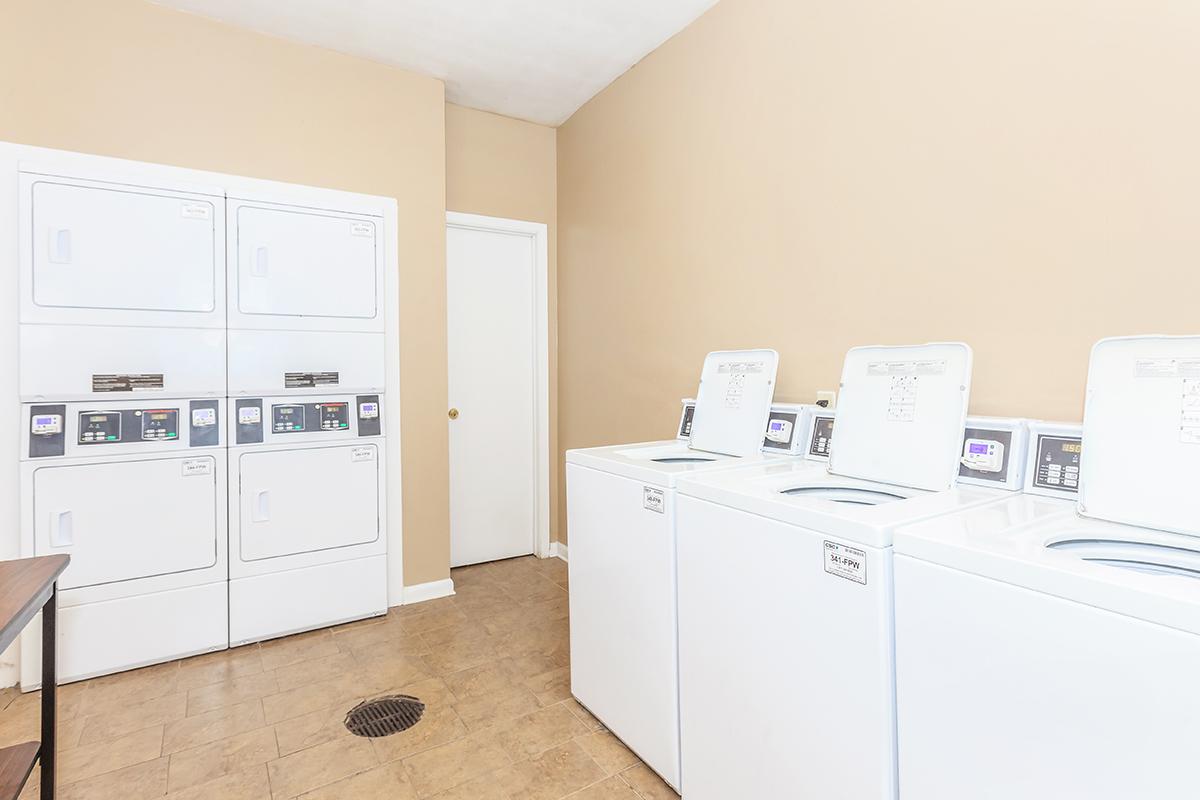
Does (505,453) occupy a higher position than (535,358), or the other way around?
(535,358)

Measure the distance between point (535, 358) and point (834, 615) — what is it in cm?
306

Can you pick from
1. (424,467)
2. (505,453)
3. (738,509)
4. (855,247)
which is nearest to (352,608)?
(424,467)

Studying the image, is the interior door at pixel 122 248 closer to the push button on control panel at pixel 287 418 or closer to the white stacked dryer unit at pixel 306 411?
the white stacked dryer unit at pixel 306 411

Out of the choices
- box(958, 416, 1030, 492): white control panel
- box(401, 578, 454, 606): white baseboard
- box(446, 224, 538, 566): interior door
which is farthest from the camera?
box(446, 224, 538, 566): interior door

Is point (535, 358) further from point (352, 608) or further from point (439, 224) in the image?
point (352, 608)

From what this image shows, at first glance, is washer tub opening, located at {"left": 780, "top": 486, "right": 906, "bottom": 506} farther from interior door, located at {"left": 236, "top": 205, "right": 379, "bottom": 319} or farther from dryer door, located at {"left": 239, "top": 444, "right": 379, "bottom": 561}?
interior door, located at {"left": 236, "top": 205, "right": 379, "bottom": 319}

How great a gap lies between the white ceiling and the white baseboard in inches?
113

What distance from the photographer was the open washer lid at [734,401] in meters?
2.25

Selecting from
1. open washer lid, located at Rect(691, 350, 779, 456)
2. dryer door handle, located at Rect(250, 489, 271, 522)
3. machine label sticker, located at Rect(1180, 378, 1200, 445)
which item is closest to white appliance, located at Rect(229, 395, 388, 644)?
dryer door handle, located at Rect(250, 489, 271, 522)

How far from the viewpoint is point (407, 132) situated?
10.6ft

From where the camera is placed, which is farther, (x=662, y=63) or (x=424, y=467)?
(x=424, y=467)

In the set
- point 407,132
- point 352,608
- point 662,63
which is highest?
point 662,63

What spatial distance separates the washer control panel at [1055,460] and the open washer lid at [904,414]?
0.55 ft

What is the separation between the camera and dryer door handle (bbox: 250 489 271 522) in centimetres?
277
